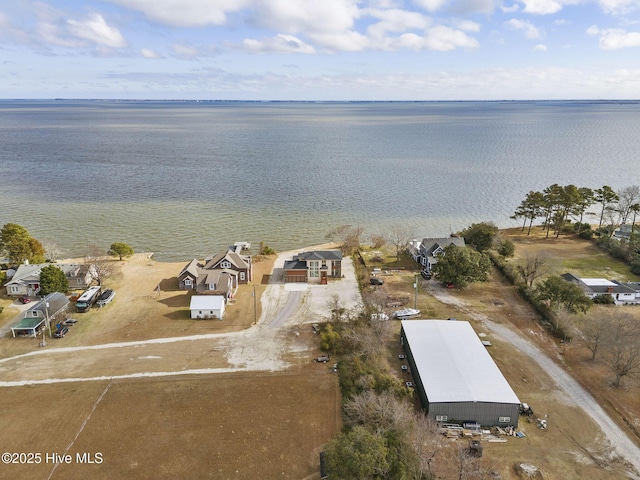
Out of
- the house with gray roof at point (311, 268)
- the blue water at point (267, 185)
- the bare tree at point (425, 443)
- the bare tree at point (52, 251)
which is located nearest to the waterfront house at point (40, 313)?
the bare tree at point (52, 251)

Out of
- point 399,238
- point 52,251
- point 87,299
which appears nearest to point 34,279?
point 87,299

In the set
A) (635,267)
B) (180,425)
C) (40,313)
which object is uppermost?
(635,267)

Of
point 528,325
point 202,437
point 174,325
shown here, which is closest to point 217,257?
point 174,325

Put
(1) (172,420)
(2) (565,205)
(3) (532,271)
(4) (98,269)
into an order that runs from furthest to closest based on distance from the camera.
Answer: (2) (565,205) → (4) (98,269) → (3) (532,271) → (1) (172,420)

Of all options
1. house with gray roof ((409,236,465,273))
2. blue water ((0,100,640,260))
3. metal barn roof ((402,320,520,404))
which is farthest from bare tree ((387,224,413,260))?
metal barn roof ((402,320,520,404))

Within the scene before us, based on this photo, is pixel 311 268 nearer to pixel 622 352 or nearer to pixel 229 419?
pixel 229 419

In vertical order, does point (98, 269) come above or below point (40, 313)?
above

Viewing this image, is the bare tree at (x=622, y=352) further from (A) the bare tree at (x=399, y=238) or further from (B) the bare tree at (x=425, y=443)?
(A) the bare tree at (x=399, y=238)
